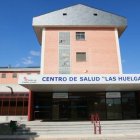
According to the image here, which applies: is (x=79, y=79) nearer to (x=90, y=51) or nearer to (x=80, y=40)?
(x=90, y=51)

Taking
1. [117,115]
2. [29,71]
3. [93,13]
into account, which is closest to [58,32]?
[93,13]

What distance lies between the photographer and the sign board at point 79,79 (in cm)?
1928

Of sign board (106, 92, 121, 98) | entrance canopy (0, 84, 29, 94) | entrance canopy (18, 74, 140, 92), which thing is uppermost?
entrance canopy (0, 84, 29, 94)

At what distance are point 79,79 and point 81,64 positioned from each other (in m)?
5.41

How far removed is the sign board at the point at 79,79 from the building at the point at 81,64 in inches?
21.2

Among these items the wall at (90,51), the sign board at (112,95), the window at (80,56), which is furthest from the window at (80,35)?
the sign board at (112,95)

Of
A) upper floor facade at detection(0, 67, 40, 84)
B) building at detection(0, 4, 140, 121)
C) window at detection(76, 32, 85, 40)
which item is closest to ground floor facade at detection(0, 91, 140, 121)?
building at detection(0, 4, 140, 121)

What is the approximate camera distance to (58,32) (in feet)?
84.7

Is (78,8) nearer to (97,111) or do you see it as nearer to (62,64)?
(62,64)

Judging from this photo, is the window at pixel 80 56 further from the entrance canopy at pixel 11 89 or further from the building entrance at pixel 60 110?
the entrance canopy at pixel 11 89

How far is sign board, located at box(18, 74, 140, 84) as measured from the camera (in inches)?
759

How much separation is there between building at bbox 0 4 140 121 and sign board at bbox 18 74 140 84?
0.54 metres

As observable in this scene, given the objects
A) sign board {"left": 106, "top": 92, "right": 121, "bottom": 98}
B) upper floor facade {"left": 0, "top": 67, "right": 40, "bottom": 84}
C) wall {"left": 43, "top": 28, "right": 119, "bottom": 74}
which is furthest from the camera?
upper floor facade {"left": 0, "top": 67, "right": 40, "bottom": 84}

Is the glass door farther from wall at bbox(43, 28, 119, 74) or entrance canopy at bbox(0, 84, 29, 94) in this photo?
entrance canopy at bbox(0, 84, 29, 94)
